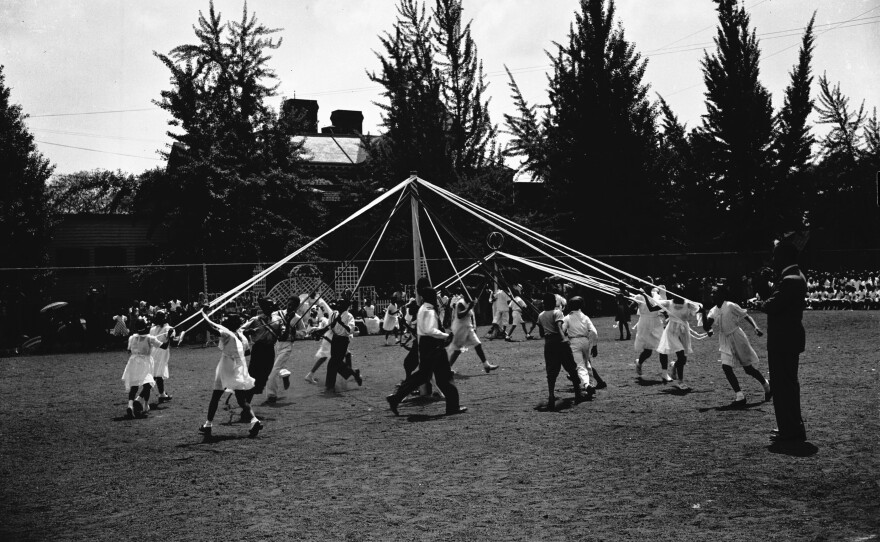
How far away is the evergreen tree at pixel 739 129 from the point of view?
35.4 meters

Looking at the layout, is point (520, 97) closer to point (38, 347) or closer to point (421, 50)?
point (421, 50)

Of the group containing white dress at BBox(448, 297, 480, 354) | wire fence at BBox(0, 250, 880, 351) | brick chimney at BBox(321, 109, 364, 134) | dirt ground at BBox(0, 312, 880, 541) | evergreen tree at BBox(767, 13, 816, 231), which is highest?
brick chimney at BBox(321, 109, 364, 134)

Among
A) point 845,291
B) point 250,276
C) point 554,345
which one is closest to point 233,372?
point 554,345

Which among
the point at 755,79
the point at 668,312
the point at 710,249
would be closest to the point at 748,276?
the point at 710,249

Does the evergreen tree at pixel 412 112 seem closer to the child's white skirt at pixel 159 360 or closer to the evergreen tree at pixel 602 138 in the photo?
the evergreen tree at pixel 602 138

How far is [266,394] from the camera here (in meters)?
13.0

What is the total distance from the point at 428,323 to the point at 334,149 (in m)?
34.9

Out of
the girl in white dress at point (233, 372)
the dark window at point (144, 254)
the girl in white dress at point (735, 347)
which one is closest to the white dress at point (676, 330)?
the girl in white dress at point (735, 347)

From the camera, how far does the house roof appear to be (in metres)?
42.7

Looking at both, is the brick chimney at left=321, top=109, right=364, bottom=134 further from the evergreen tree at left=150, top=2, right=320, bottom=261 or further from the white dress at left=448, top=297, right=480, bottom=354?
the white dress at left=448, top=297, right=480, bottom=354

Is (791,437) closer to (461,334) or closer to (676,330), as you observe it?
(676,330)

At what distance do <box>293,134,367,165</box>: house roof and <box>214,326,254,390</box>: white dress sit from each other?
107ft

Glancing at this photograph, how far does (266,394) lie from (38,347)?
1488cm

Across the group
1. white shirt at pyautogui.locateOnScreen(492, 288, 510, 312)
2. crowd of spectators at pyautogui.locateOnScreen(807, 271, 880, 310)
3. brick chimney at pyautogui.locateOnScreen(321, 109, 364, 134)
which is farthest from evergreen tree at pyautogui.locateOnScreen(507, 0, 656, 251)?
brick chimney at pyautogui.locateOnScreen(321, 109, 364, 134)
